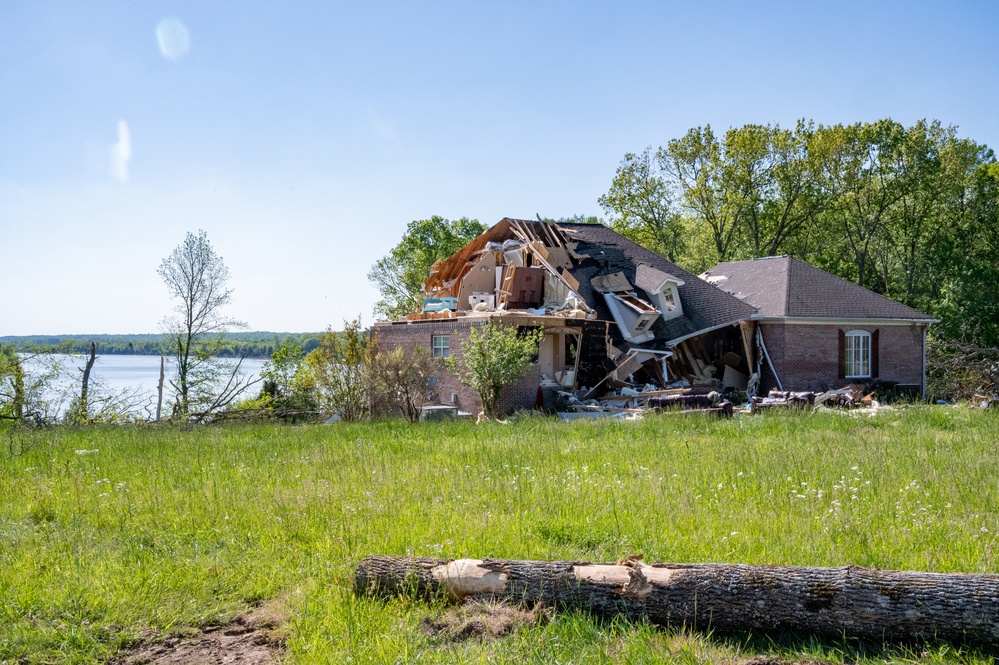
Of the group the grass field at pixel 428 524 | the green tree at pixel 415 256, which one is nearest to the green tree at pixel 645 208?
the green tree at pixel 415 256

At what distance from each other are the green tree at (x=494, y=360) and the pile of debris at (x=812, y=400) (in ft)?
22.8

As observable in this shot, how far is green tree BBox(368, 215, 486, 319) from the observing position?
53.8 meters

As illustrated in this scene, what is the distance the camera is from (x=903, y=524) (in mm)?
7543

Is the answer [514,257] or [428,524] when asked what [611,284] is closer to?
[514,257]

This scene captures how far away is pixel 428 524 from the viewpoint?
25.2 feet

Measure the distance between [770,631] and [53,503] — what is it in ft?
26.5

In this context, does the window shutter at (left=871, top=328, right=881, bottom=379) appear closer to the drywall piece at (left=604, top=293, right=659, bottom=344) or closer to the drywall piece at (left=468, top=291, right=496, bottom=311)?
the drywall piece at (left=604, top=293, right=659, bottom=344)

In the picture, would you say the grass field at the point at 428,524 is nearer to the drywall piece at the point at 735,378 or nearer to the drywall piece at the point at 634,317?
the drywall piece at the point at 634,317

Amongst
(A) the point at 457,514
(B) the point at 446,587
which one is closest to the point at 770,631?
(B) the point at 446,587

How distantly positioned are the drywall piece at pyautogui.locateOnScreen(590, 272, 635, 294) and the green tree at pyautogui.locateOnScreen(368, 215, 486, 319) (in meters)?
25.8

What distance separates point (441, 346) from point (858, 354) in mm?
15704

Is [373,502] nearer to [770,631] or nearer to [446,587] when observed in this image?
[446,587]

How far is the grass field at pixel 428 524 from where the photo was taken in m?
5.22

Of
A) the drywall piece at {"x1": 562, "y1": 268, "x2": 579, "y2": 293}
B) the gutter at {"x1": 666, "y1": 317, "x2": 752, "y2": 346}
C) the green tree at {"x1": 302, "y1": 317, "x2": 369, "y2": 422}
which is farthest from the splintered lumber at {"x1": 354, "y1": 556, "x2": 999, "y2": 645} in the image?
the drywall piece at {"x1": 562, "y1": 268, "x2": 579, "y2": 293}
